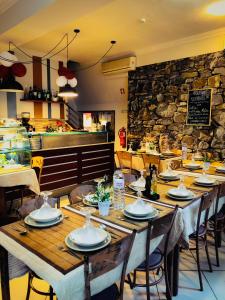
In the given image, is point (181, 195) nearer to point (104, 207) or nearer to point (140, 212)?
point (140, 212)

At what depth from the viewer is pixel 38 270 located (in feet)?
4.64

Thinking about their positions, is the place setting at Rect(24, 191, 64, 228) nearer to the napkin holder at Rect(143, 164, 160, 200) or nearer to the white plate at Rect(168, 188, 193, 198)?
the napkin holder at Rect(143, 164, 160, 200)

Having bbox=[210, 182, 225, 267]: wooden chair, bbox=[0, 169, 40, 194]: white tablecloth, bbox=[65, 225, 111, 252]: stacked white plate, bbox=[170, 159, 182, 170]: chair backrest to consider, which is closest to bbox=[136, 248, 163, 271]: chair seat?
bbox=[65, 225, 111, 252]: stacked white plate

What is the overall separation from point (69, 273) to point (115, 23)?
465cm

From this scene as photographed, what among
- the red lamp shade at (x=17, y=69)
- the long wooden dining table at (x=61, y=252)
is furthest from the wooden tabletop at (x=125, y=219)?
the red lamp shade at (x=17, y=69)

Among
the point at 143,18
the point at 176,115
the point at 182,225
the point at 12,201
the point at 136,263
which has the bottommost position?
the point at 12,201

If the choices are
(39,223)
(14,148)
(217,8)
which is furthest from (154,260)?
(217,8)

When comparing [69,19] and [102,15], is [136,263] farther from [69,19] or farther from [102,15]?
[102,15]

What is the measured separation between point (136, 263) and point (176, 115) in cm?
466

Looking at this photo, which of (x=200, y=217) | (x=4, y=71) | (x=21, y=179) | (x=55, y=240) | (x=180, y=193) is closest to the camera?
(x=55, y=240)

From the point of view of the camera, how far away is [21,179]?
3.65m

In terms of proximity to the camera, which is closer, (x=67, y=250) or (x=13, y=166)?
(x=67, y=250)

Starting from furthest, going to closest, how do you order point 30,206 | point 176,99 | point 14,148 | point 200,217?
point 176,99, point 14,148, point 200,217, point 30,206

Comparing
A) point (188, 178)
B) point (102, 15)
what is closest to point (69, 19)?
point (102, 15)
